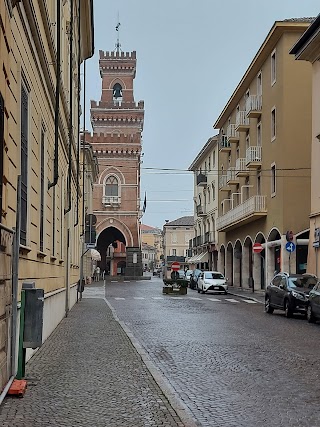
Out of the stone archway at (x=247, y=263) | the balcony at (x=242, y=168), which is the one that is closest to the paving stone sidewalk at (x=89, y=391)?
the balcony at (x=242, y=168)

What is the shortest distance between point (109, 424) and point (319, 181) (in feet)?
77.7

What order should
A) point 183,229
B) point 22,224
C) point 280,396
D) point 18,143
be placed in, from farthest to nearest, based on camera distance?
point 183,229
point 22,224
point 18,143
point 280,396

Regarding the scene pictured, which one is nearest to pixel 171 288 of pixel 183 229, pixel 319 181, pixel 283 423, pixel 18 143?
pixel 319 181

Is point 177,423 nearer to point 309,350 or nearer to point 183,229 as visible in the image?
point 309,350

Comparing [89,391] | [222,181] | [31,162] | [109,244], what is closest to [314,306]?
[31,162]

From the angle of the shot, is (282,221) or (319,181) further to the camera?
(282,221)

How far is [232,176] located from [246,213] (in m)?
8.41

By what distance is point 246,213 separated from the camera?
1668 inches

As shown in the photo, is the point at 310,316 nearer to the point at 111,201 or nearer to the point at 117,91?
the point at 111,201

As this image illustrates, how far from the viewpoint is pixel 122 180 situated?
83875 millimetres

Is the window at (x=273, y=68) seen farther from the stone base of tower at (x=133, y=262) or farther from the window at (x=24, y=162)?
the stone base of tower at (x=133, y=262)

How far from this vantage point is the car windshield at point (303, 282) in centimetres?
2345

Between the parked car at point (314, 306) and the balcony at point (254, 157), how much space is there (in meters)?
21.4

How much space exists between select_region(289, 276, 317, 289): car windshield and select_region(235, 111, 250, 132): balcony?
71.9 feet
